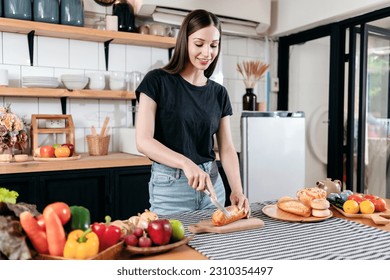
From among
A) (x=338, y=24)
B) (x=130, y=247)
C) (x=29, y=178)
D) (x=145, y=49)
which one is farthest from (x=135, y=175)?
(x=338, y=24)

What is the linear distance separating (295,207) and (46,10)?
7.62ft

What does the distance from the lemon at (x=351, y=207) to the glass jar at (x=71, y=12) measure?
2342 millimetres

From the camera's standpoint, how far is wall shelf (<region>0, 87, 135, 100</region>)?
9.49 feet

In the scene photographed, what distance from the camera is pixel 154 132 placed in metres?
1.71

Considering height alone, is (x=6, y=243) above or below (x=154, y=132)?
below

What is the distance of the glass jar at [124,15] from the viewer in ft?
10.9

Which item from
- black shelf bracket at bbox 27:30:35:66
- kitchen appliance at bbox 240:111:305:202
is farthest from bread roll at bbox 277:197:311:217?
black shelf bracket at bbox 27:30:35:66

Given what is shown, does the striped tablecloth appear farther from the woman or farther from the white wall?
the white wall

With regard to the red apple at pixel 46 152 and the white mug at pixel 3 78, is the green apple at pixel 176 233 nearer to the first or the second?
the red apple at pixel 46 152

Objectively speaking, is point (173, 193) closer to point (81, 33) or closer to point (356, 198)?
point (356, 198)

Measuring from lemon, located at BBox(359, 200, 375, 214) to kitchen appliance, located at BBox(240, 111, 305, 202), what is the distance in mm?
1867

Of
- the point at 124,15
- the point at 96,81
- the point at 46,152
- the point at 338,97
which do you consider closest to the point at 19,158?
the point at 46,152
